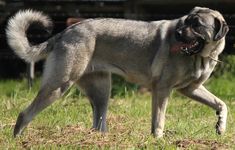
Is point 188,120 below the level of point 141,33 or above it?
below

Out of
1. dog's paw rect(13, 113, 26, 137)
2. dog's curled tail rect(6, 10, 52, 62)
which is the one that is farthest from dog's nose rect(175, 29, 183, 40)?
dog's paw rect(13, 113, 26, 137)

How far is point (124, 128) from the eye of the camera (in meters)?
7.02

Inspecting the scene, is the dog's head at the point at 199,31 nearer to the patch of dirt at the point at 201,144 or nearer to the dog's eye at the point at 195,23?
the dog's eye at the point at 195,23

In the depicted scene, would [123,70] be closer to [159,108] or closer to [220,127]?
[159,108]

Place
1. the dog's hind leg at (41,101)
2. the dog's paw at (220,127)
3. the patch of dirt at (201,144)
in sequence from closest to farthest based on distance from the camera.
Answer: the patch of dirt at (201,144) → the dog's hind leg at (41,101) → the dog's paw at (220,127)

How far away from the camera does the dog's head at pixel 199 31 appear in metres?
6.53

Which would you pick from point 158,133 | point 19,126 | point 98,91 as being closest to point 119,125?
point 98,91

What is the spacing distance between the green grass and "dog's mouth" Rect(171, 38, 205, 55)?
2.74ft

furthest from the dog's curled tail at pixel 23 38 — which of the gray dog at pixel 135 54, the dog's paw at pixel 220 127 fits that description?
the dog's paw at pixel 220 127

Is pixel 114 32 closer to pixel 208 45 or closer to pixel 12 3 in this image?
pixel 208 45

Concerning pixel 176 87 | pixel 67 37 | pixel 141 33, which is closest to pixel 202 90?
pixel 176 87

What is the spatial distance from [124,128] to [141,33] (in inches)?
41.0

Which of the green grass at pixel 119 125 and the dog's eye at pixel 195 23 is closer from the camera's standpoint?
the green grass at pixel 119 125

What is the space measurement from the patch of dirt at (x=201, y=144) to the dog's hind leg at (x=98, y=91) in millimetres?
1412
